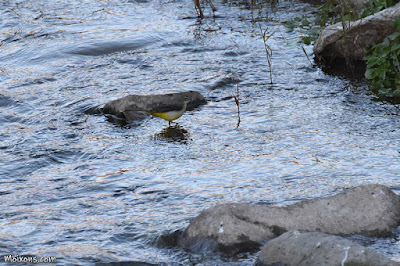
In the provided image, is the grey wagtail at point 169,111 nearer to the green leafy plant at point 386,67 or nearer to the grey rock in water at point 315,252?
the green leafy plant at point 386,67

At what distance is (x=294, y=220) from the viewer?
387 cm

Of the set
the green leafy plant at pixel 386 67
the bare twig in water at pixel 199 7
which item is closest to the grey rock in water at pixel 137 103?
the green leafy plant at pixel 386 67

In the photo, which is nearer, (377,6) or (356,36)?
(356,36)

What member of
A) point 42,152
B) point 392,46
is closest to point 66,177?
point 42,152

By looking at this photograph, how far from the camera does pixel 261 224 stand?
3.83m

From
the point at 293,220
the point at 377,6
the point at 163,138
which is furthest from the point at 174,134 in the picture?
the point at 377,6

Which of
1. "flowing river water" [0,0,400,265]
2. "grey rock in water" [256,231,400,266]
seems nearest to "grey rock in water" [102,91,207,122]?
"flowing river water" [0,0,400,265]

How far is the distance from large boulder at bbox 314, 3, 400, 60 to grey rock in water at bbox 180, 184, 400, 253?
401 centimetres

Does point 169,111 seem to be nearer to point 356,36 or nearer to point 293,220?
point 293,220

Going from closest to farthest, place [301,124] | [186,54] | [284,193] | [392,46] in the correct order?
[284,193], [301,124], [392,46], [186,54]

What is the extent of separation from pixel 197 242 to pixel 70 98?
4.36 metres

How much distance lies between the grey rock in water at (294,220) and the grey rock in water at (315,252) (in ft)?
0.92

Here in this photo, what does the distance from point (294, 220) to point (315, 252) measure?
23.9 inches

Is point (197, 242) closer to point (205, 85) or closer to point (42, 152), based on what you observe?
point (42, 152)
